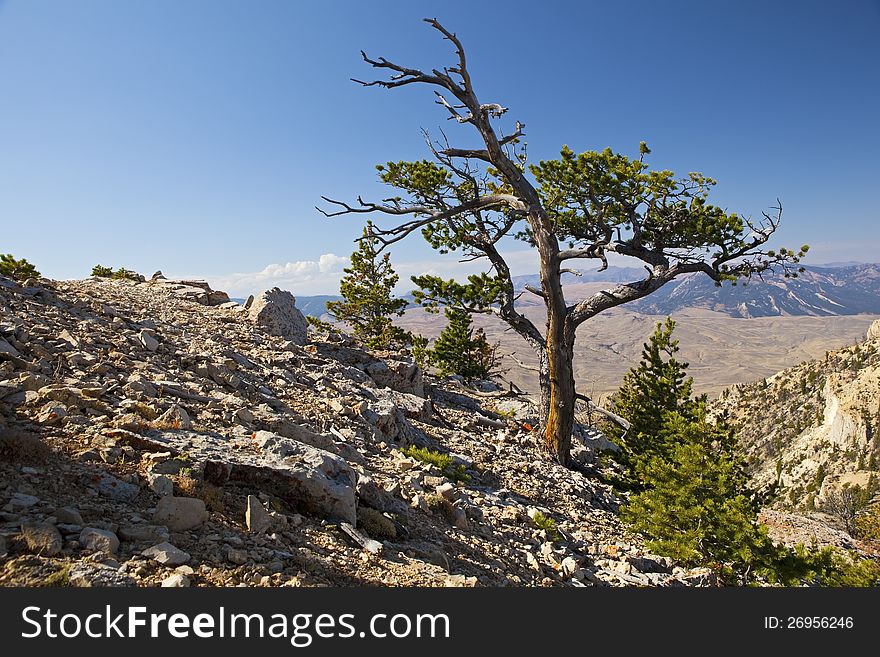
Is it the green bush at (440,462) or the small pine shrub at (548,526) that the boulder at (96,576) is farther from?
the small pine shrub at (548,526)

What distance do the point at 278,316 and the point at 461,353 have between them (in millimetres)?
20434

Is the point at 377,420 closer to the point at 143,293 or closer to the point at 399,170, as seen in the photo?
the point at 399,170

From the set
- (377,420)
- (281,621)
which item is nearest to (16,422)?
(281,621)

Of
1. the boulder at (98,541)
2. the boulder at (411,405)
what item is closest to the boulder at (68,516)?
the boulder at (98,541)

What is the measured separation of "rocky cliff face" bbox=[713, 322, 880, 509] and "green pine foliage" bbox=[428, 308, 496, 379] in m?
40.8

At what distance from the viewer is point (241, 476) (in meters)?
5.34

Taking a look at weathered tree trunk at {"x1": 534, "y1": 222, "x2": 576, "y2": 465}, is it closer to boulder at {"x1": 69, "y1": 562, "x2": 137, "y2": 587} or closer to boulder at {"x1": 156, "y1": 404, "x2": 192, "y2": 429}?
boulder at {"x1": 156, "y1": 404, "x2": 192, "y2": 429}

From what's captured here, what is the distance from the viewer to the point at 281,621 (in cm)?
342

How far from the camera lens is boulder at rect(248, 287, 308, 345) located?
14.4 meters

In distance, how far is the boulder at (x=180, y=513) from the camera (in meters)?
4.02

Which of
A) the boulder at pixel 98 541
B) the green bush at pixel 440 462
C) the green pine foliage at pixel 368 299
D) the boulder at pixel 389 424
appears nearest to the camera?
the boulder at pixel 98 541

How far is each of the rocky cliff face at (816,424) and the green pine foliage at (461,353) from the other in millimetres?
40778

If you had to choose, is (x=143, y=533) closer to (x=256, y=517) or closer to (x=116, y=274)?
(x=256, y=517)

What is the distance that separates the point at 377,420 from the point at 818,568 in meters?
10.4
